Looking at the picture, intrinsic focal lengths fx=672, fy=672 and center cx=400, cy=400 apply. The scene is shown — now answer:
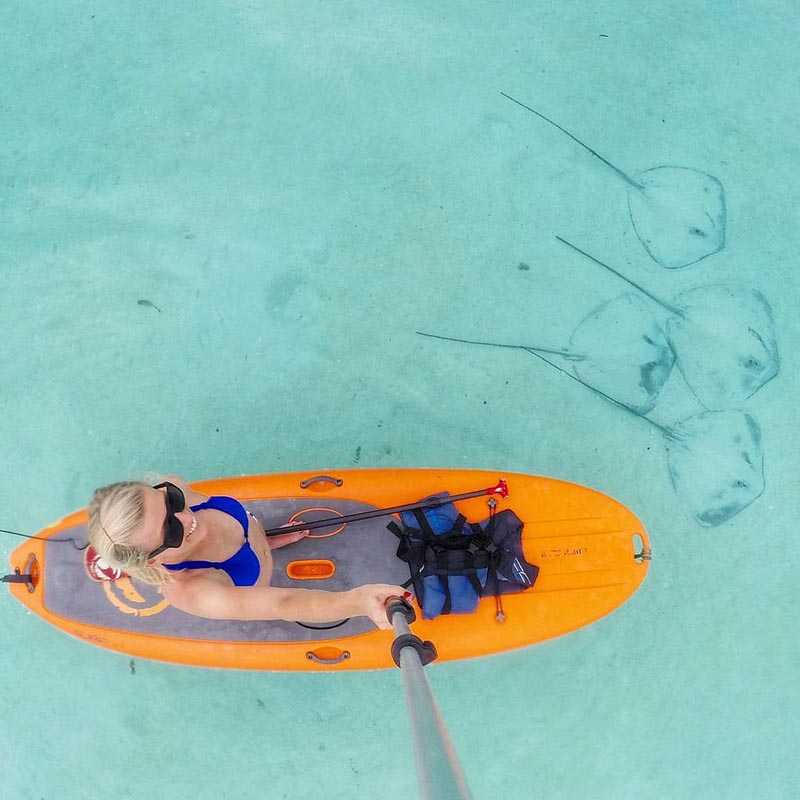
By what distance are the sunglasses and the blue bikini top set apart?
267 millimetres

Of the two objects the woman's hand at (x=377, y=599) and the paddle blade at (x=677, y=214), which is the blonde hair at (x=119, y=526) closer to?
the woman's hand at (x=377, y=599)

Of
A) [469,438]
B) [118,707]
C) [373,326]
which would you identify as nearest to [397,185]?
[373,326]

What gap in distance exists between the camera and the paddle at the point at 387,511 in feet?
8.32

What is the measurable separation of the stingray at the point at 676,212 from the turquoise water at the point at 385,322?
60 millimetres

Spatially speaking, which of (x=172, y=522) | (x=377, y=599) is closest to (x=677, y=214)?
(x=377, y=599)

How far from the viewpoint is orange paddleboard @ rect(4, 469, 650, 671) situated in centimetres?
255

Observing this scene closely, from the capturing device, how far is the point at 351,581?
2547 millimetres

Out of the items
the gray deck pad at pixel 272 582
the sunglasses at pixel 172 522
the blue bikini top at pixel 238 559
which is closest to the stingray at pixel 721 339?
the gray deck pad at pixel 272 582

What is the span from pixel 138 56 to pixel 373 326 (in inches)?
71.9

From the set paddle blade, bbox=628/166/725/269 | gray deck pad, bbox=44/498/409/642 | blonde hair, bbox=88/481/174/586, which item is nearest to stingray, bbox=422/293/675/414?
paddle blade, bbox=628/166/725/269

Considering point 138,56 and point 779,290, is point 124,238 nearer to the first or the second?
point 138,56

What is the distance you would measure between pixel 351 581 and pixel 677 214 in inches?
91.0

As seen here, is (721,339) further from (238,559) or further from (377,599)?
(238,559)

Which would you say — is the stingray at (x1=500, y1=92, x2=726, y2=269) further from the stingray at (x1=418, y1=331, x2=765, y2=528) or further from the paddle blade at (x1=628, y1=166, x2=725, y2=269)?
the stingray at (x1=418, y1=331, x2=765, y2=528)
